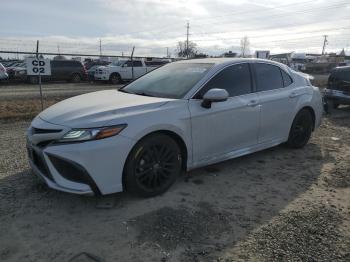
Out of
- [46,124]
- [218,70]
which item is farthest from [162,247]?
[218,70]

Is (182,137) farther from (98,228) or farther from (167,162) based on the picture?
(98,228)

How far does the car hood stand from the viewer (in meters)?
3.96

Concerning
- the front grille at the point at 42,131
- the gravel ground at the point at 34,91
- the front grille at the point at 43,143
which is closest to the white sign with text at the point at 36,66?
the front grille at the point at 42,131

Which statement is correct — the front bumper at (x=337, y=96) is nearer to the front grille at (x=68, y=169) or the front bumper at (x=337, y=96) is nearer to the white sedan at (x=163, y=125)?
the white sedan at (x=163, y=125)

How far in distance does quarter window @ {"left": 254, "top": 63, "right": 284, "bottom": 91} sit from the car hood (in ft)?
5.90

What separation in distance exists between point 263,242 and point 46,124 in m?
2.55

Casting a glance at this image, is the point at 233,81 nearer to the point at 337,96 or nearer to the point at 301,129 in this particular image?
the point at 301,129

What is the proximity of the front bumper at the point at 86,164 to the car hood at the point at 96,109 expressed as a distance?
200 millimetres

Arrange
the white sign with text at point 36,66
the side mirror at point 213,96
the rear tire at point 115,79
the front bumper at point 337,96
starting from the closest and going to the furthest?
the side mirror at point 213,96 < the white sign with text at point 36,66 < the front bumper at point 337,96 < the rear tire at point 115,79

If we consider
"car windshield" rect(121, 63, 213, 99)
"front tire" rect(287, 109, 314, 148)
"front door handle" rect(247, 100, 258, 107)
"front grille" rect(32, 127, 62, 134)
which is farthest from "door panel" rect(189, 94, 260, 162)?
"front grille" rect(32, 127, 62, 134)

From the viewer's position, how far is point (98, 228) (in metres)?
3.70

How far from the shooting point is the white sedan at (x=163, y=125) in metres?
3.89

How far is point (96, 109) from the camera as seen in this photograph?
4.19m

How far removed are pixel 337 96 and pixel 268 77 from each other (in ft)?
20.5
